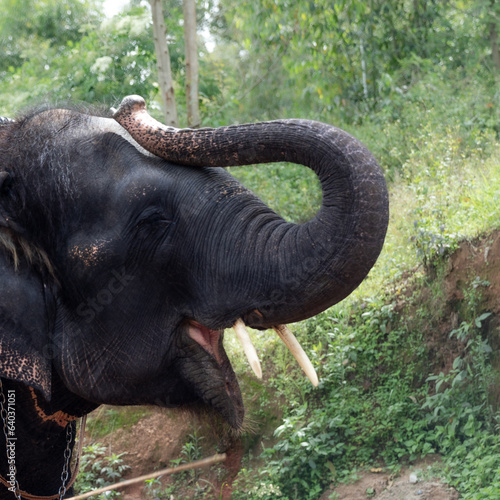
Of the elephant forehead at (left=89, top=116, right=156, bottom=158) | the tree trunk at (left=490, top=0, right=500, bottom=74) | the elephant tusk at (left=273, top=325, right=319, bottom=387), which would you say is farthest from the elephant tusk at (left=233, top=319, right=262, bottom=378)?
the tree trunk at (left=490, top=0, right=500, bottom=74)

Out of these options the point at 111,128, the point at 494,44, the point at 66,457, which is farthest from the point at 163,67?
the point at 494,44

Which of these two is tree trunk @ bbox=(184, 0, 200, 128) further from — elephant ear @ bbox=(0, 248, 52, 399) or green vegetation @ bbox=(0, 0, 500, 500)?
elephant ear @ bbox=(0, 248, 52, 399)

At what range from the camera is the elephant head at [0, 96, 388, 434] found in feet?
7.11

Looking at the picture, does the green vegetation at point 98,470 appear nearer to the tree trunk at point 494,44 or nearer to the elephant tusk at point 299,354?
the elephant tusk at point 299,354

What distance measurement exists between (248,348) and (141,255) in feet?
1.64

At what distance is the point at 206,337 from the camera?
95.9 inches

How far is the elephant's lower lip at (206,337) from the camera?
2398 millimetres

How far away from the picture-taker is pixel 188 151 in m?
2.29

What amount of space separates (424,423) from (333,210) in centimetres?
258

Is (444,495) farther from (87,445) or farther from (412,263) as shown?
(87,445)

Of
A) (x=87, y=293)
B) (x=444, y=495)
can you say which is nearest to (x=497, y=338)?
(x=444, y=495)

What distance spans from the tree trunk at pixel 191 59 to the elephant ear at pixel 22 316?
5110 millimetres

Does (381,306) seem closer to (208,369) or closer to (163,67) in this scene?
(208,369)

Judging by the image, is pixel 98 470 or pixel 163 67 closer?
pixel 98 470
